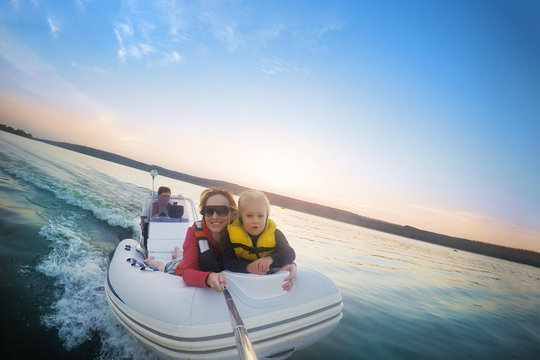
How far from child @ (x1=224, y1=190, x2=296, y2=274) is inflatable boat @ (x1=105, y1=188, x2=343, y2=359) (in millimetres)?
171

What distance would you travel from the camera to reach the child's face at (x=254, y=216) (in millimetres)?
2480

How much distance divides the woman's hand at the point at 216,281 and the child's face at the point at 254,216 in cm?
52

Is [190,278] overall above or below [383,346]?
above

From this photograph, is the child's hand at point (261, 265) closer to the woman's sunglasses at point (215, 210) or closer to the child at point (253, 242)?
the child at point (253, 242)

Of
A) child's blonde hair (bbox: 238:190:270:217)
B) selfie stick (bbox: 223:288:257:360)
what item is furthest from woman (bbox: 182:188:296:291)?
selfie stick (bbox: 223:288:257:360)

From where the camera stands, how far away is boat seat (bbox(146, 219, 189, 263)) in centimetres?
527

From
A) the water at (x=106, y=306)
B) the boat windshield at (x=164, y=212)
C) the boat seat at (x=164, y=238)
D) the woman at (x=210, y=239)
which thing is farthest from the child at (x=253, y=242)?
the boat windshield at (x=164, y=212)

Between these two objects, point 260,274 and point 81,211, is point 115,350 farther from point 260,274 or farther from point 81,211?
point 81,211

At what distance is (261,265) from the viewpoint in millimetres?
2451

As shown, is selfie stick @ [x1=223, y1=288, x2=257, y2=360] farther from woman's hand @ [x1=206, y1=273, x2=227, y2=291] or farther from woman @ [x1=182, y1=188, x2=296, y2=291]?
woman @ [x1=182, y1=188, x2=296, y2=291]

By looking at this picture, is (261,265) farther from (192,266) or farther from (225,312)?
(192,266)

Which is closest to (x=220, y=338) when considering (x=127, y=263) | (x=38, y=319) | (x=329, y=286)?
(x=329, y=286)

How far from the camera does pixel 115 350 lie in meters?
2.74

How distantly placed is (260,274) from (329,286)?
876mm
